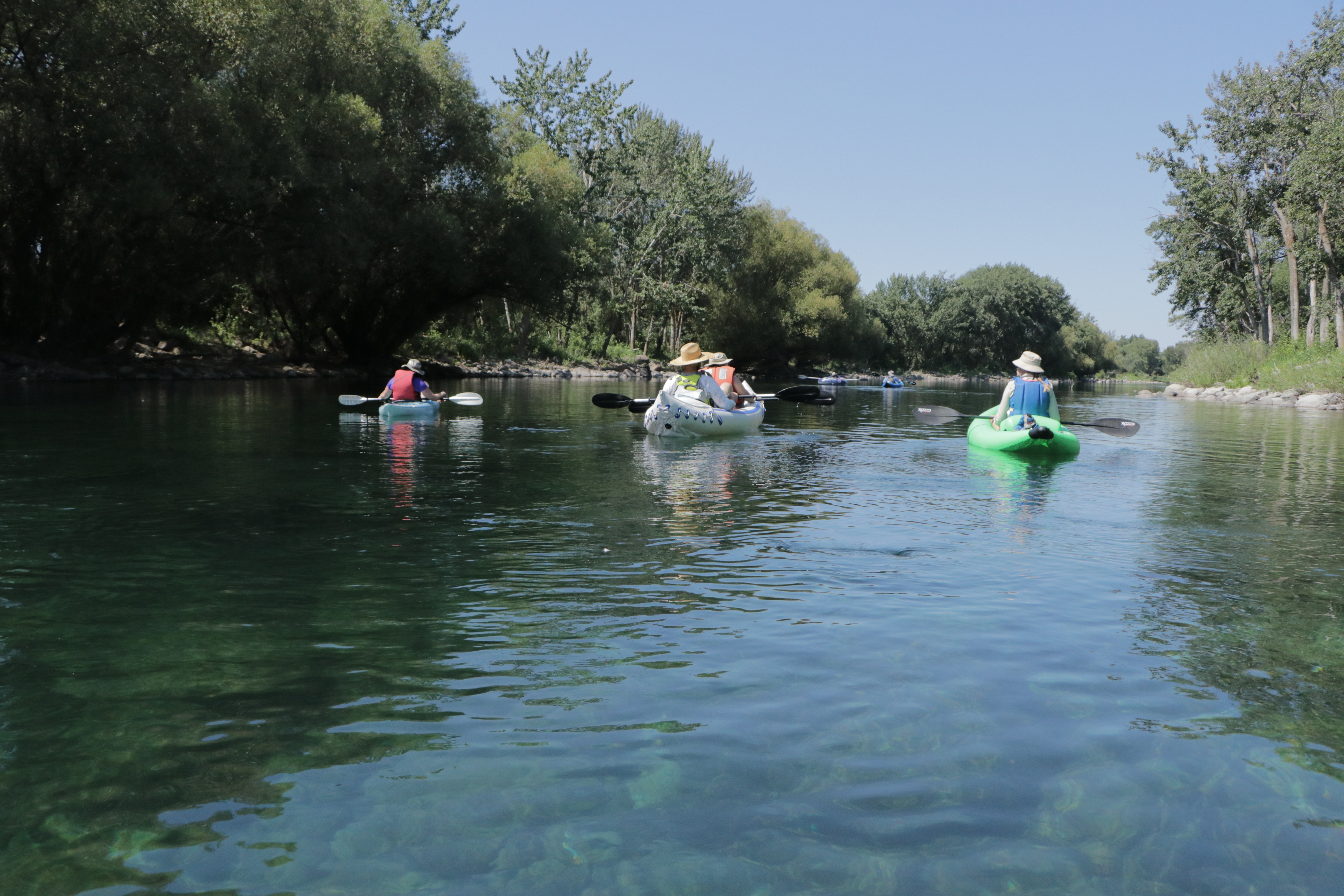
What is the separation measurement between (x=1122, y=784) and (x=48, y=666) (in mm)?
5113

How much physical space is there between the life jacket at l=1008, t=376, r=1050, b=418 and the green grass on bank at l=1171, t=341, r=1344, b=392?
83.2ft

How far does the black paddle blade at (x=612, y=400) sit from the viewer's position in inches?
838

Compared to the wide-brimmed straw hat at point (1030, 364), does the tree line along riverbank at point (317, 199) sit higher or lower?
higher

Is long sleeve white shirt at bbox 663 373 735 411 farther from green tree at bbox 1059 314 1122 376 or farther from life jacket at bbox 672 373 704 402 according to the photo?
green tree at bbox 1059 314 1122 376

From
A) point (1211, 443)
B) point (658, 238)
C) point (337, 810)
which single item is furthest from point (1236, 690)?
point (658, 238)

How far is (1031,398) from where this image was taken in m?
15.8

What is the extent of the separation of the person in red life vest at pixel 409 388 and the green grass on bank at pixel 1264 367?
31236 mm

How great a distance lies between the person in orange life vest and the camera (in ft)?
63.4

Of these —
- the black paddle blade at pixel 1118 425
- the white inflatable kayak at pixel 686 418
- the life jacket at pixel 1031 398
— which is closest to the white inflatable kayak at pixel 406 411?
the white inflatable kayak at pixel 686 418

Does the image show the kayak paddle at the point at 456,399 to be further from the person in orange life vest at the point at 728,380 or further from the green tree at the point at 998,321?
the green tree at the point at 998,321

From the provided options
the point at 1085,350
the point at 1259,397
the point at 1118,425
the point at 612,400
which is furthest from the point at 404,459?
the point at 1085,350

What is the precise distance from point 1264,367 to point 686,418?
35553mm

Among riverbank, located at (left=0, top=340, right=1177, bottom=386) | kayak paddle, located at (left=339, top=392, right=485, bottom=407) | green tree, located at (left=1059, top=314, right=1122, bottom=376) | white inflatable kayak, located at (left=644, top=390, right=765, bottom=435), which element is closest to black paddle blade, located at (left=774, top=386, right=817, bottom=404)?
white inflatable kayak, located at (left=644, top=390, right=765, bottom=435)

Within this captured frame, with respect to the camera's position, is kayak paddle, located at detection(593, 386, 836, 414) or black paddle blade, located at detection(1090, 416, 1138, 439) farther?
kayak paddle, located at detection(593, 386, 836, 414)
